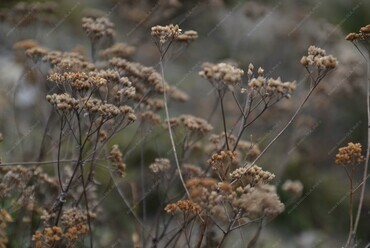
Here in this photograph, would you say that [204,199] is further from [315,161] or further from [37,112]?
[315,161]

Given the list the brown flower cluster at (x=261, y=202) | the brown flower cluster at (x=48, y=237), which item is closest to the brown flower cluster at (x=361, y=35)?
the brown flower cluster at (x=261, y=202)

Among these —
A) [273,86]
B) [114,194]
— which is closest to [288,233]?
[114,194]

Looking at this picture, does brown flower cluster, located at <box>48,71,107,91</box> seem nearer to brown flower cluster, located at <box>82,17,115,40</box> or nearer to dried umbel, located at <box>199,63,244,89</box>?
dried umbel, located at <box>199,63,244,89</box>

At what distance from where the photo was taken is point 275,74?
8.55 meters

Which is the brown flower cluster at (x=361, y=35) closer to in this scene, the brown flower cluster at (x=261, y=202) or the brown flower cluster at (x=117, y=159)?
the brown flower cluster at (x=261, y=202)

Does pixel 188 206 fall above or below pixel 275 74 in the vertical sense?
below

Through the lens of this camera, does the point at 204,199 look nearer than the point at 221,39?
Yes

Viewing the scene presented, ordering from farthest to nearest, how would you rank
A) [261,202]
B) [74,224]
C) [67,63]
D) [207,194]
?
[67,63] → [74,224] → [207,194] → [261,202]

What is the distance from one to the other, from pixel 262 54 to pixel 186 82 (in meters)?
1.40

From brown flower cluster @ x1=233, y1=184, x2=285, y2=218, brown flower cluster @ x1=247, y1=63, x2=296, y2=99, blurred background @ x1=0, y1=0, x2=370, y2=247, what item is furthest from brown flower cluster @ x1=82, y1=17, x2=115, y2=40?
brown flower cluster @ x1=233, y1=184, x2=285, y2=218

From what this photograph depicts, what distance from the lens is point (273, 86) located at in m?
3.11

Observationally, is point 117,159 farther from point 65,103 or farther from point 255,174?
point 255,174

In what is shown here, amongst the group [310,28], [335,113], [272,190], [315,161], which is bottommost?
[272,190]

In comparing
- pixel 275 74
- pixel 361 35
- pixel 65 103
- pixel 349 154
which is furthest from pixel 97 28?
pixel 275 74
